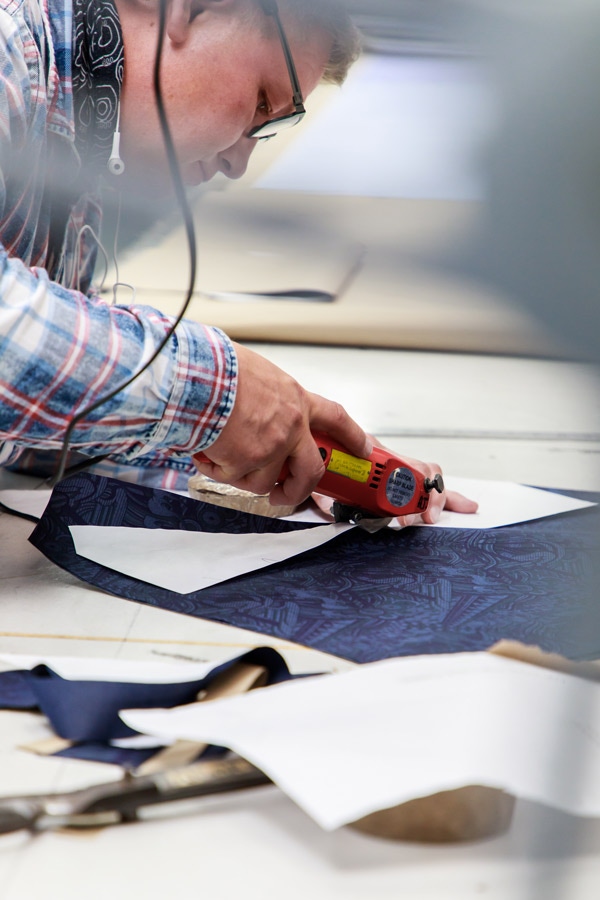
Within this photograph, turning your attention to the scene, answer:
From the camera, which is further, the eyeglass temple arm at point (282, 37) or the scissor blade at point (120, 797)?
the eyeglass temple arm at point (282, 37)

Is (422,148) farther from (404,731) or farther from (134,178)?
(134,178)

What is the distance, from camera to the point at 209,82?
1113 millimetres

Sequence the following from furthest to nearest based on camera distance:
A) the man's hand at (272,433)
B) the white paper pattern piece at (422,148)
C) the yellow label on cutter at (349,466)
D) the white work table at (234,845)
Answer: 1. the yellow label on cutter at (349,466)
2. the man's hand at (272,433)
3. the white work table at (234,845)
4. the white paper pattern piece at (422,148)

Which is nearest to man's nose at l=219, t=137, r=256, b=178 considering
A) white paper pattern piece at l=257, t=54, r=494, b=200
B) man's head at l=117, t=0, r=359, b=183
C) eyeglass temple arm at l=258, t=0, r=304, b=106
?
man's head at l=117, t=0, r=359, b=183

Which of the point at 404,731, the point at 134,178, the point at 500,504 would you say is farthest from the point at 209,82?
the point at 404,731

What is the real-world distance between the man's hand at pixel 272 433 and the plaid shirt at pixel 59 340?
0.03 metres

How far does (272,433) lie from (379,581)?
0.21 meters

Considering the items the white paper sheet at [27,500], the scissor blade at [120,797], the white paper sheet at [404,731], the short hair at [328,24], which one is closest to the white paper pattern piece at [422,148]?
the short hair at [328,24]

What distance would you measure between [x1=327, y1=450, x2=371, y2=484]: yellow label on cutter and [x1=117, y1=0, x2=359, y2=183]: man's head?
37 cm

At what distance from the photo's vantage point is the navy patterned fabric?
872mm

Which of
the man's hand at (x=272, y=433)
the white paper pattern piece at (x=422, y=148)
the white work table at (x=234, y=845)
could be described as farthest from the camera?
the man's hand at (x=272, y=433)

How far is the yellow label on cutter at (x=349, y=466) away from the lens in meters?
1.11

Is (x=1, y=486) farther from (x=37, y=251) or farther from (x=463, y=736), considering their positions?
(x=463, y=736)

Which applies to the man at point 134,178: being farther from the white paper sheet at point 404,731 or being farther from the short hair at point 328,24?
the white paper sheet at point 404,731
